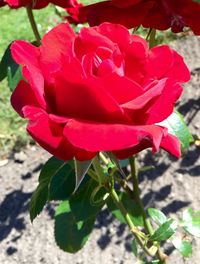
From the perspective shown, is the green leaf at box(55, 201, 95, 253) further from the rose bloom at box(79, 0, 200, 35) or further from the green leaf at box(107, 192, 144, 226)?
the rose bloom at box(79, 0, 200, 35)

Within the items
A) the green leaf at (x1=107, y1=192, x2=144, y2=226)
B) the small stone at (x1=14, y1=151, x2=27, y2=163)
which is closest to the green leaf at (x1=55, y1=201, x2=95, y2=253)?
the green leaf at (x1=107, y1=192, x2=144, y2=226)

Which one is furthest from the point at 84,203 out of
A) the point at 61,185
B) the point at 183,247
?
the point at 183,247

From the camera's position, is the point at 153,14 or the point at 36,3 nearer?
the point at 153,14

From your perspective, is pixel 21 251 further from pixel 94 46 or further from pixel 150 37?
pixel 94 46

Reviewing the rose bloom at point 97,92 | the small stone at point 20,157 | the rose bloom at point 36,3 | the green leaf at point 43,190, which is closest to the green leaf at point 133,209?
the green leaf at point 43,190

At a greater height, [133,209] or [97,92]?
[97,92]

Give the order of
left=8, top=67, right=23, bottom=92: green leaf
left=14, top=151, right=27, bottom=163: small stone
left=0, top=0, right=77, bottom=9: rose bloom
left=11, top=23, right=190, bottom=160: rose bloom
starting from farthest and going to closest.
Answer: left=14, top=151, right=27, bottom=163: small stone
left=8, top=67, right=23, bottom=92: green leaf
left=0, top=0, right=77, bottom=9: rose bloom
left=11, top=23, right=190, bottom=160: rose bloom

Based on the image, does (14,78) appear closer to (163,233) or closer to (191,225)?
(163,233)

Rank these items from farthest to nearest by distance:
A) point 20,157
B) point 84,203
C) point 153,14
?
point 20,157
point 84,203
point 153,14
